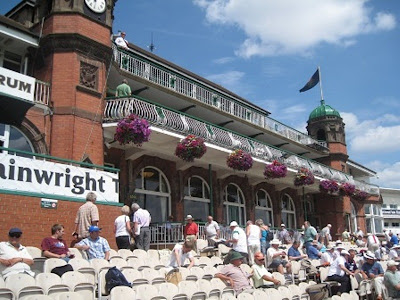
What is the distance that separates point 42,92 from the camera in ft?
45.5

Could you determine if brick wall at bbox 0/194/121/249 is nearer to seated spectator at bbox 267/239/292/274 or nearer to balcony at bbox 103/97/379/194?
balcony at bbox 103/97/379/194

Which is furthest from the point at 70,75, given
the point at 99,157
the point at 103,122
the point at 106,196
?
the point at 106,196

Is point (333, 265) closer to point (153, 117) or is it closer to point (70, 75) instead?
point (153, 117)

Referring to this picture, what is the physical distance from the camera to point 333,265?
34.6 feet

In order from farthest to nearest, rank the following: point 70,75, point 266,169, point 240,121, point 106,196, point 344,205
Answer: point 344,205 < point 240,121 < point 266,169 < point 70,75 < point 106,196

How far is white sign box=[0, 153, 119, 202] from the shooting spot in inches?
389

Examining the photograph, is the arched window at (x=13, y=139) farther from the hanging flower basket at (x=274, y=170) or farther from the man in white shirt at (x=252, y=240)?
the hanging flower basket at (x=274, y=170)

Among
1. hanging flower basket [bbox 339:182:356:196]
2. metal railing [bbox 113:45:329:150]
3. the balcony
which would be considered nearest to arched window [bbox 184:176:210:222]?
the balcony

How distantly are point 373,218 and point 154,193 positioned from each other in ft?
96.3

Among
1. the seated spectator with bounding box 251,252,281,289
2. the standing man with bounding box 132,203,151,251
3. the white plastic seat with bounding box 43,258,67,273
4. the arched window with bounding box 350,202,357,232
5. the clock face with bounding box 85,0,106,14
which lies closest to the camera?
the white plastic seat with bounding box 43,258,67,273

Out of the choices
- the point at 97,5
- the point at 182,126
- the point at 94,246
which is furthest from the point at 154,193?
the point at 94,246

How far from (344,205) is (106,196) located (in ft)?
76.0

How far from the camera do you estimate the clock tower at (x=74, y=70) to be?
13602mm

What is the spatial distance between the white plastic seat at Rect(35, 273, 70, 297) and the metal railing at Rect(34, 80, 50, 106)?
8204 millimetres
